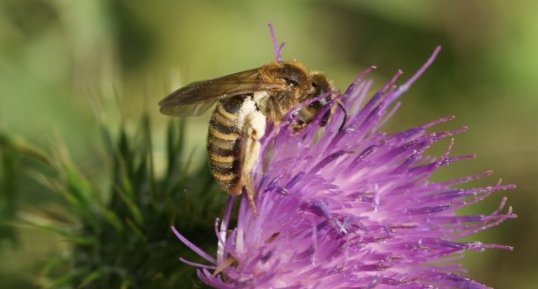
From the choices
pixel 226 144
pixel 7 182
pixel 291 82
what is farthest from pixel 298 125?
pixel 7 182

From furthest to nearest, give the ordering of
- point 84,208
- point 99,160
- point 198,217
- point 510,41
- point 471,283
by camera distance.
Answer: point 510,41 < point 99,160 < point 84,208 < point 198,217 < point 471,283

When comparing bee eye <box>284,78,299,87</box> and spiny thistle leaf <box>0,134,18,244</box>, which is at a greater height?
bee eye <box>284,78,299,87</box>

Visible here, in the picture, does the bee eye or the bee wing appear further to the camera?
the bee eye

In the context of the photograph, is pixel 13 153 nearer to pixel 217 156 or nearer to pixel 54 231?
pixel 54 231

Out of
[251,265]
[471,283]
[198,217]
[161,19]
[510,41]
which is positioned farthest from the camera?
[510,41]

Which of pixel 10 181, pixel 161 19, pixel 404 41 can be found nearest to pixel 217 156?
pixel 10 181

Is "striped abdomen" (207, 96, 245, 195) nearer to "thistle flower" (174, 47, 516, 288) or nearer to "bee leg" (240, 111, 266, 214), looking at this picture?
"bee leg" (240, 111, 266, 214)

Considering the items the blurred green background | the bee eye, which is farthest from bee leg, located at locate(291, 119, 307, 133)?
the blurred green background
